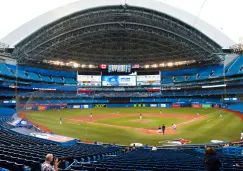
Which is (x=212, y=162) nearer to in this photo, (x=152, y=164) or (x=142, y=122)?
(x=152, y=164)

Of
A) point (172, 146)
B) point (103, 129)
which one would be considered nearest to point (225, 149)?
point (172, 146)

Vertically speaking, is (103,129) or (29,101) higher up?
(29,101)

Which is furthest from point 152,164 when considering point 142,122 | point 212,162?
point 142,122

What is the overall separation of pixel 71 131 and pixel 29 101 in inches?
478

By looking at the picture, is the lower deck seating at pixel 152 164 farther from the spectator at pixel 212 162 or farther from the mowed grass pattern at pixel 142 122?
the mowed grass pattern at pixel 142 122

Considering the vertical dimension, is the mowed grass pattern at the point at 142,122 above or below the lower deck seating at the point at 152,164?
below

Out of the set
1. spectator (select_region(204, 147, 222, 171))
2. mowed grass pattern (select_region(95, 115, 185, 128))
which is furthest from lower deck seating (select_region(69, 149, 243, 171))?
mowed grass pattern (select_region(95, 115, 185, 128))

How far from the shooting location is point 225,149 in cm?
1883

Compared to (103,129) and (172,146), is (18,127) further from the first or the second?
(172,146)

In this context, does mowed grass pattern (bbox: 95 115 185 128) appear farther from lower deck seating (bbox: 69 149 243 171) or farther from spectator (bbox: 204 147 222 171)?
spectator (bbox: 204 147 222 171)

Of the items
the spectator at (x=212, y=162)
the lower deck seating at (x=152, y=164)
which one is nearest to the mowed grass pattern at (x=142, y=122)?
the lower deck seating at (x=152, y=164)

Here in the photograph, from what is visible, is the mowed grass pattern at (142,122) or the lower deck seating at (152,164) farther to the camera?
the mowed grass pattern at (142,122)

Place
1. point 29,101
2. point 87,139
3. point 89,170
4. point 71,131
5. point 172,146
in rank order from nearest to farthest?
1. point 89,170
2. point 172,146
3. point 87,139
4. point 71,131
5. point 29,101

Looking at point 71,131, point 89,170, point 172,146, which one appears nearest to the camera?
point 89,170
